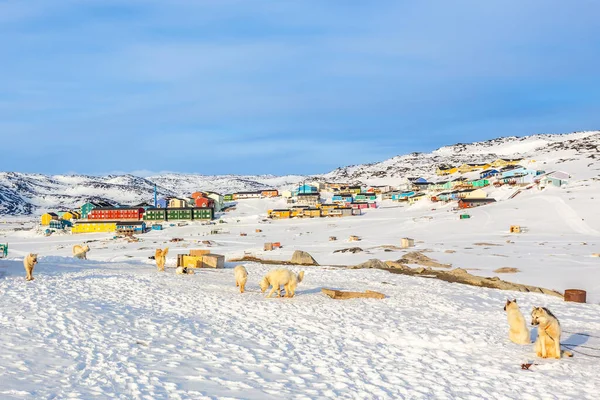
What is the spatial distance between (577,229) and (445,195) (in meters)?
58.4

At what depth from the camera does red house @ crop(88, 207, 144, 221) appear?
118875mm

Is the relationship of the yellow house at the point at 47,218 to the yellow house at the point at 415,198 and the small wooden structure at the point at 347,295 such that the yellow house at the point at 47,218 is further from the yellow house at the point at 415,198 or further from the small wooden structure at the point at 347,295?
the small wooden structure at the point at 347,295

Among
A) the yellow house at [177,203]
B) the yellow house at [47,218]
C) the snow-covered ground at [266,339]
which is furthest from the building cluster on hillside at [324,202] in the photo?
the snow-covered ground at [266,339]

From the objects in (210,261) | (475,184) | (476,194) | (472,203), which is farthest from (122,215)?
(475,184)

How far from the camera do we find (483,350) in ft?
42.5

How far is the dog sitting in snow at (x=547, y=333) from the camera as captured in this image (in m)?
11.5

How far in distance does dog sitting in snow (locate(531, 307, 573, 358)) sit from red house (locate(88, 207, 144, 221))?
383 feet

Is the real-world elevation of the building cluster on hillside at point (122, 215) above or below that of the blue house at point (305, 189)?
below

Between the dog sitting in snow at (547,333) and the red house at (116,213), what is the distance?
117 metres

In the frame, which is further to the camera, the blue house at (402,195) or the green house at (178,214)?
the blue house at (402,195)

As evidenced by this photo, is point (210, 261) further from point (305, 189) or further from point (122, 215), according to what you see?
point (305, 189)

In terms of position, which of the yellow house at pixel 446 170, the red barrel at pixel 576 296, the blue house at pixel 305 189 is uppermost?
the yellow house at pixel 446 170

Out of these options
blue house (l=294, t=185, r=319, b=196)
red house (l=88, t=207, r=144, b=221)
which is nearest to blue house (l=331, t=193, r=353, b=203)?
blue house (l=294, t=185, r=319, b=196)

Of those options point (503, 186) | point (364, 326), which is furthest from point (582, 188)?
point (364, 326)
